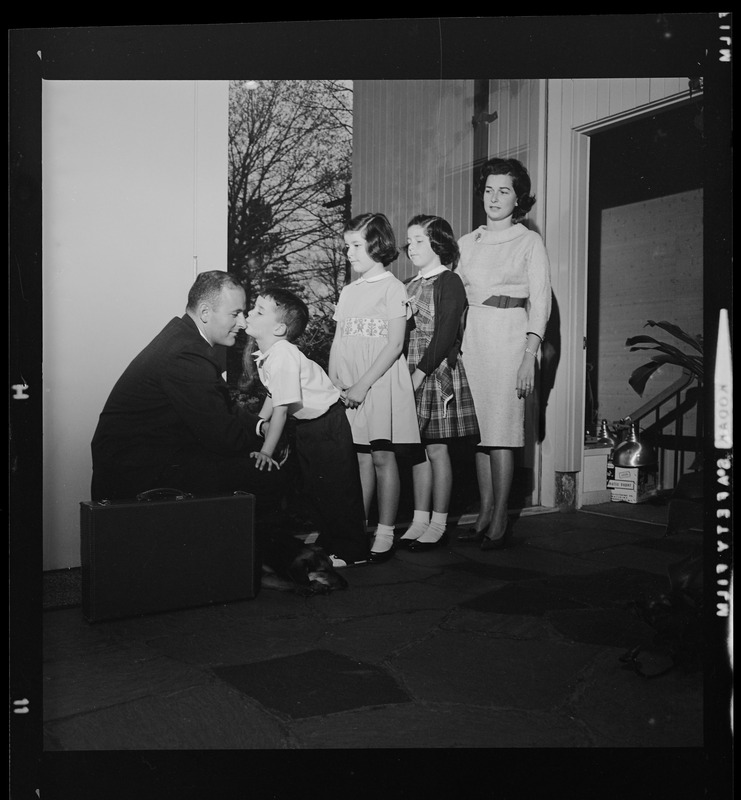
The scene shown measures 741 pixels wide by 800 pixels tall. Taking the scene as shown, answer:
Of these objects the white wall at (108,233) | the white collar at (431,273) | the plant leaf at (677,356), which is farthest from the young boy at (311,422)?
the plant leaf at (677,356)

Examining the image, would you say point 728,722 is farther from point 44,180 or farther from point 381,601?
point 44,180

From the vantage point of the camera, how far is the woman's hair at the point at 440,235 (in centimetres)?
206

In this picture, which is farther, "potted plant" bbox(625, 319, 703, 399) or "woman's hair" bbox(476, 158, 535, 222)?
"woman's hair" bbox(476, 158, 535, 222)

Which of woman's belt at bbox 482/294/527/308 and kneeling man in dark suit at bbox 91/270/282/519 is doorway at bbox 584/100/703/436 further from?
kneeling man in dark suit at bbox 91/270/282/519

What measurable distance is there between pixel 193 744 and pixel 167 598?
0.47m

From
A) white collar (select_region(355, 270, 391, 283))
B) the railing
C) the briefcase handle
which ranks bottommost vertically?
the briefcase handle

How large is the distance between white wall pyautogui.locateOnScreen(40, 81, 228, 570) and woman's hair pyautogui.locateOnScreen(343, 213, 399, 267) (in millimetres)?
384

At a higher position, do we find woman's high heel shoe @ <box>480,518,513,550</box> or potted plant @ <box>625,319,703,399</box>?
potted plant @ <box>625,319,703,399</box>

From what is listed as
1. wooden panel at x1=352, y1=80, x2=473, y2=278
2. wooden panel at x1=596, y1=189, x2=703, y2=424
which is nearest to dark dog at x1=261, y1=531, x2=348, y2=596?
wooden panel at x1=352, y1=80, x2=473, y2=278

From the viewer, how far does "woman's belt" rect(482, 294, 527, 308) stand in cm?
212

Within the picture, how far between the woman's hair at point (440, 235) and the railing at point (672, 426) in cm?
78

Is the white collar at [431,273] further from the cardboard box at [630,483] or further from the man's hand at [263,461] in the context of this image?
the cardboard box at [630,483]

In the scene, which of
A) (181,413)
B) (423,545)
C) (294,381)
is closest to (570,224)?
(294,381)

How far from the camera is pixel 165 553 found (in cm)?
205
